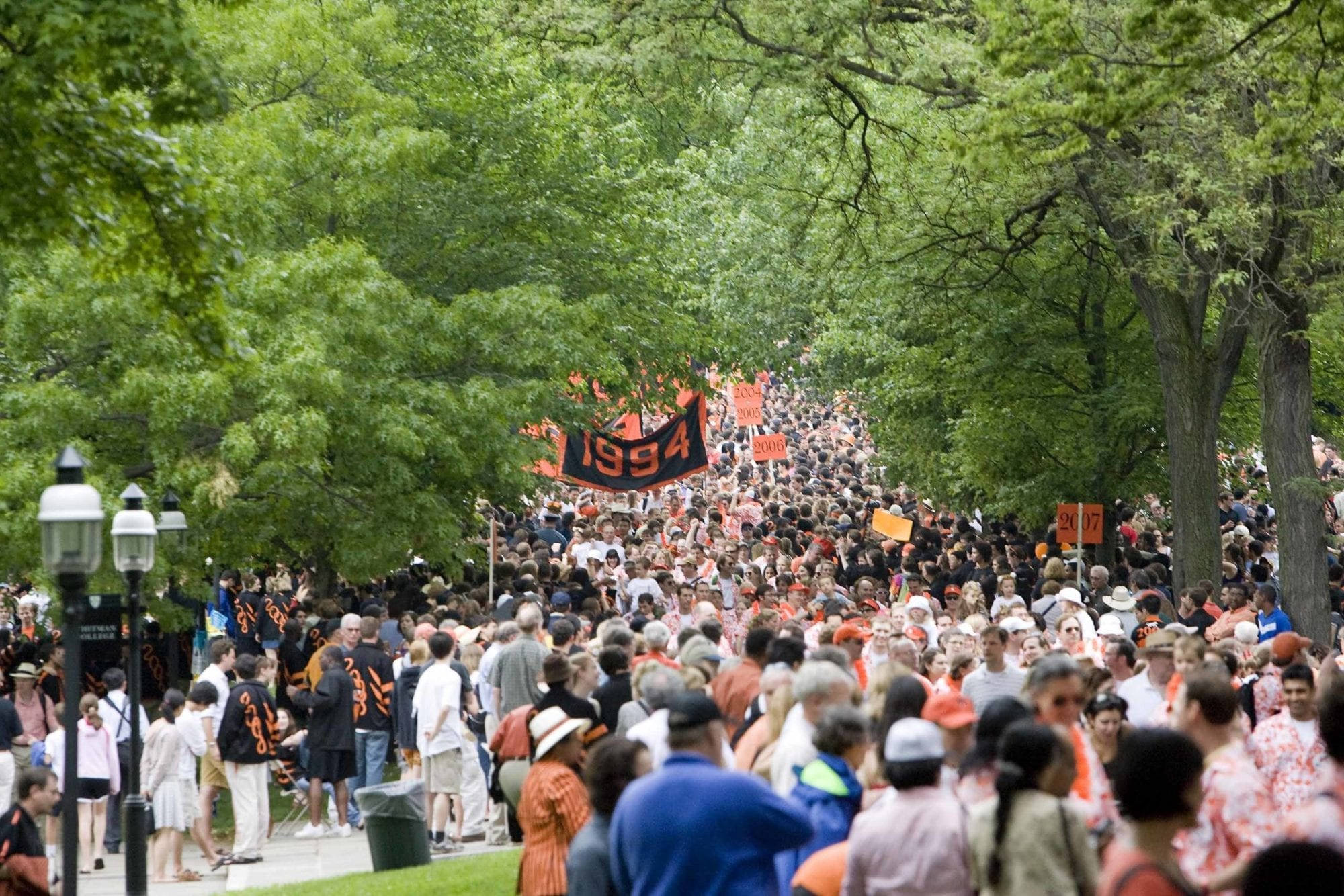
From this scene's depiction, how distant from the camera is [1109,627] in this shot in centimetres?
1625

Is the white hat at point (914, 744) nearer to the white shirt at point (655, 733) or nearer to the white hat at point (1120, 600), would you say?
the white shirt at point (655, 733)

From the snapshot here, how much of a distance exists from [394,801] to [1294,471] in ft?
35.4

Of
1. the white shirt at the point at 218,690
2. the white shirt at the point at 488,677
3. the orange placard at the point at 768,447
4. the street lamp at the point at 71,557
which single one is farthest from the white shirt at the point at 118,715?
the orange placard at the point at 768,447

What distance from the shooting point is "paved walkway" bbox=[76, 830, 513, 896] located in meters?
14.6

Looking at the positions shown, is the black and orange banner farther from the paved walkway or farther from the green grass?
the green grass

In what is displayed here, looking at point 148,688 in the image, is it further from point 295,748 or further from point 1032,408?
point 1032,408

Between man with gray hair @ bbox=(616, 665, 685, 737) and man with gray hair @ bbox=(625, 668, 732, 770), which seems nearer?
man with gray hair @ bbox=(625, 668, 732, 770)

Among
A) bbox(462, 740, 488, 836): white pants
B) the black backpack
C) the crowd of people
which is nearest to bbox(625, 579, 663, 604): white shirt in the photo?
the crowd of people

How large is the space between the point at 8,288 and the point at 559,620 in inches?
329

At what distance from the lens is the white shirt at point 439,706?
575 inches

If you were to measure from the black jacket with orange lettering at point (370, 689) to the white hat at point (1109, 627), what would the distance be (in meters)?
6.02

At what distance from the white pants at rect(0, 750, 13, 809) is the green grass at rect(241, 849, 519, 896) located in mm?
2285

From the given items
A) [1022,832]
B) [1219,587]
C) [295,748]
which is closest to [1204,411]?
[1219,587]

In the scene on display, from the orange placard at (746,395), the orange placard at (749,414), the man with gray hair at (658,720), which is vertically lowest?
the man with gray hair at (658,720)
